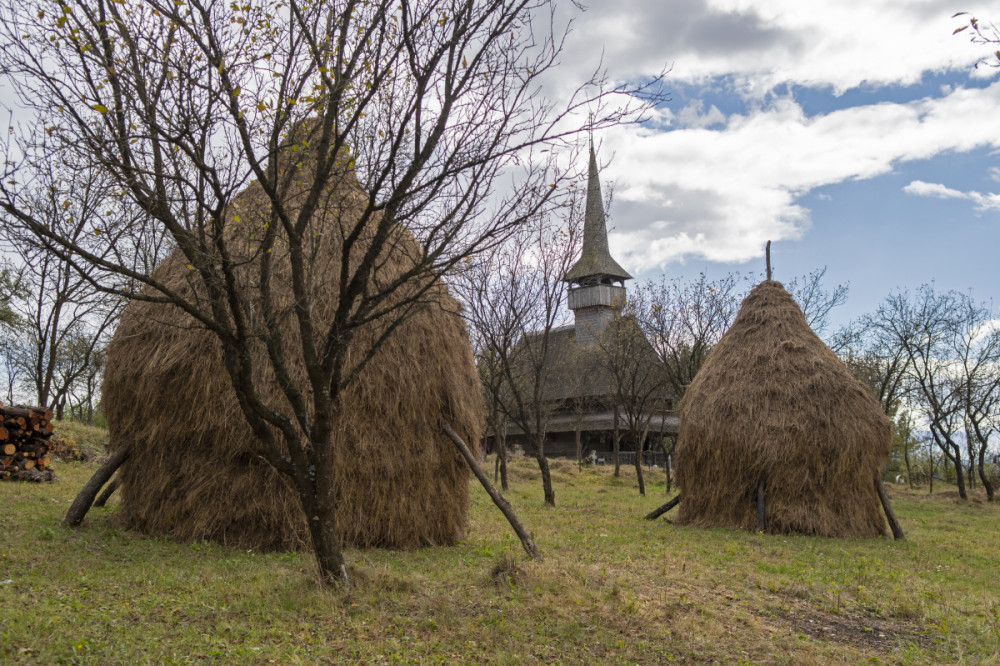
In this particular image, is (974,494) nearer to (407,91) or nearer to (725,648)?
(725,648)

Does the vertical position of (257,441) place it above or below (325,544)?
above

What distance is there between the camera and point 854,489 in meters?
11.8

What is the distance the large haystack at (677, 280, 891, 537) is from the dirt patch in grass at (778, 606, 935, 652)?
548 centimetres

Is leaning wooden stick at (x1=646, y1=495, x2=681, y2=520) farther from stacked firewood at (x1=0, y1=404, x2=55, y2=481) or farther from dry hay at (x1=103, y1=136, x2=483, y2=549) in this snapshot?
stacked firewood at (x1=0, y1=404, x2=55, y2=481)

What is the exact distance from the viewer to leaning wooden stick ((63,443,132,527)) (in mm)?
8109

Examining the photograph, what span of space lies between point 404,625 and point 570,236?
9.59 meters

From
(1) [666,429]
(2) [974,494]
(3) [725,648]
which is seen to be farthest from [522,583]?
(1) [666,429]

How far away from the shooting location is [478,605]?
5.83 m

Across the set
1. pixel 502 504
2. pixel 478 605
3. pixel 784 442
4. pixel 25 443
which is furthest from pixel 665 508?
pixel 25 443

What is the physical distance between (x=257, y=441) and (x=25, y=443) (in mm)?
7784

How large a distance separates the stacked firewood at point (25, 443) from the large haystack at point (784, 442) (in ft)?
38.1

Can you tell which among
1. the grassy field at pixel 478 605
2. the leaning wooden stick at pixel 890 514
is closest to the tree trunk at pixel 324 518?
the grassy field at pixel 478 605

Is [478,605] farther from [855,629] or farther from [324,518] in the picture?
[855,629]

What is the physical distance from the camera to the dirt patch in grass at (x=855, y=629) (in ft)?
18.3
